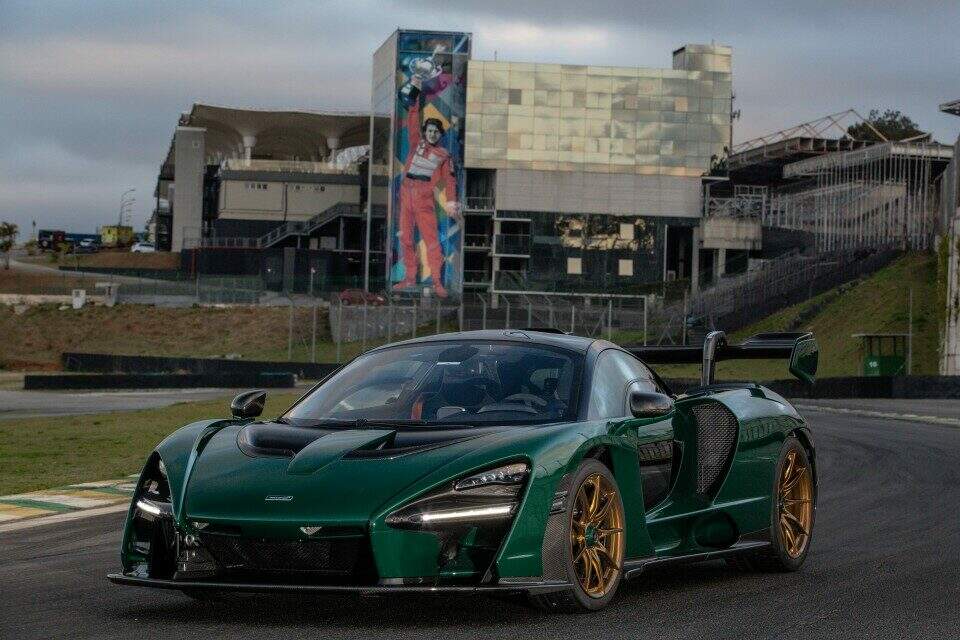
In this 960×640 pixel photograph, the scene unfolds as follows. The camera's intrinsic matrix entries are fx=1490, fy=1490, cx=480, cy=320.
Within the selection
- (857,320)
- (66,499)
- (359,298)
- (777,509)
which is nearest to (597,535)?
(777,509)

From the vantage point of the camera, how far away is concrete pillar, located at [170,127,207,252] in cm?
12138

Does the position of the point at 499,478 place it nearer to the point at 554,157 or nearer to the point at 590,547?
the point at 590,547

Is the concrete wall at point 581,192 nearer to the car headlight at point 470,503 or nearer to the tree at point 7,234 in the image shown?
the tree at point 7,234

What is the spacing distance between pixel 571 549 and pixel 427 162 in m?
91.6

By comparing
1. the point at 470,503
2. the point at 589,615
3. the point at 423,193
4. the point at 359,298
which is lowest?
the point at 589,615

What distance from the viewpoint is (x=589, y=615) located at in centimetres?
643

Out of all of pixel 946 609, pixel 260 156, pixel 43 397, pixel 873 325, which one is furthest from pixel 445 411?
pixel 260 156

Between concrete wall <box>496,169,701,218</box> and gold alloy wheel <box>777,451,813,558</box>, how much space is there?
88.7 metres

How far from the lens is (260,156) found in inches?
5221

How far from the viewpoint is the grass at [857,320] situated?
56.2 metres

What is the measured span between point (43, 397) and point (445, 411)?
36.9 m

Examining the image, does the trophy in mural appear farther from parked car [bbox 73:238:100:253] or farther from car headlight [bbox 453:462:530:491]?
car headlight [bbox 453:462:530:491]

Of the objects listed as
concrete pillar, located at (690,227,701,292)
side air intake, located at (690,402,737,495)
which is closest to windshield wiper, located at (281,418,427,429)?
side air intake, located at (690,402,737,495)

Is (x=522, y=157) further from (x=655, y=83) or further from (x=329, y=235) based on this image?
(x=329, y=235)
